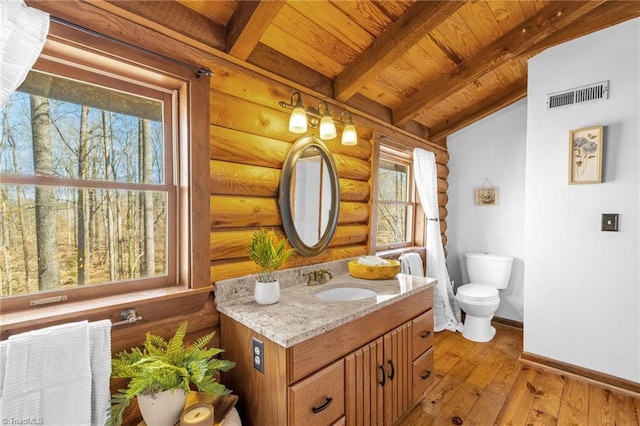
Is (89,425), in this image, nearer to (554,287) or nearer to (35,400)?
(35,400)

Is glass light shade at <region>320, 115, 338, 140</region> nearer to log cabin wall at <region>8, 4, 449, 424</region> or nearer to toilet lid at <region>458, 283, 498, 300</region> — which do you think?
log cabin wall at <region>8, 4, 449, 424</region>

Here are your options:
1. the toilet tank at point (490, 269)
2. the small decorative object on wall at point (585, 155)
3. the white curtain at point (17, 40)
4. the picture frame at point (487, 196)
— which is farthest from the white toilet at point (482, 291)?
the white curtain at point (17, 40)

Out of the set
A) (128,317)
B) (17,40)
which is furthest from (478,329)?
(17,40)

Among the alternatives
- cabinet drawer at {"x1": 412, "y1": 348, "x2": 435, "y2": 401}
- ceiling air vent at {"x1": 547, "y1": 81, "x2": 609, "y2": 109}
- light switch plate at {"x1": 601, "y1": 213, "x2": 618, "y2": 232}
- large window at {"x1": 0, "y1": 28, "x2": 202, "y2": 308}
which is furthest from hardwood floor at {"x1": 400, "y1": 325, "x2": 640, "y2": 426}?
ceiling air vent at {"x1": 547, "y1": 81, "x2": 609, "y2": 109}

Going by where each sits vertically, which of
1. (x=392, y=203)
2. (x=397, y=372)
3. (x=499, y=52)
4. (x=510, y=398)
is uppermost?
(x=499, y=52)

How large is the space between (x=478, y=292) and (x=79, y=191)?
3.09 metres

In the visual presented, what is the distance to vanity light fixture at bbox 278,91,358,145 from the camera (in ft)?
5.41

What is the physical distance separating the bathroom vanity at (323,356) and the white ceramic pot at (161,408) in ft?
1.03

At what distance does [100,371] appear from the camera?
106 cm

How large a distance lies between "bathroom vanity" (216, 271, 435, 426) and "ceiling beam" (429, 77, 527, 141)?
7.00ft

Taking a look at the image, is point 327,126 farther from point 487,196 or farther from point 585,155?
point 487,196

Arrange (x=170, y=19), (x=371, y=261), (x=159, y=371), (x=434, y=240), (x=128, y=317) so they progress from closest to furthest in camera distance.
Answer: (x=159, y=371)
(x=128, y=317)
(x=170, y=19)
(x=371, y=261)
(x=434, y=240)

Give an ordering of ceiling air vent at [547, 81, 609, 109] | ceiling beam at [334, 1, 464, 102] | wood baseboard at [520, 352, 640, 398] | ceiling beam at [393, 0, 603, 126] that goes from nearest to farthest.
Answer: ceiling beam at [334, 1, 464, 102] → ceiling beam at [393, 0, 603, 126] → wood baseboard at [520, 352, 640, 398] → ceiling air vent at [547, 81, 609, 109]

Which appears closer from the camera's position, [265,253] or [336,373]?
[336,373]
